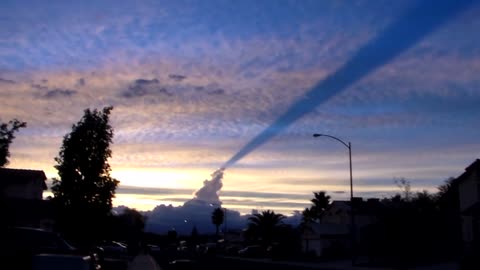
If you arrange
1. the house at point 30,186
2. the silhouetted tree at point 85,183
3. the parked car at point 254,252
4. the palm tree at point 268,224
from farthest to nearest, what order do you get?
the palm tree at point 268,224
the parked car at point 254,252
the house at point 30,186
the silhouetted tree at point 85,183

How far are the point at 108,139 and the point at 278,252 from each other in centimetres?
5246

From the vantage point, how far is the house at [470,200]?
5231 centimetres

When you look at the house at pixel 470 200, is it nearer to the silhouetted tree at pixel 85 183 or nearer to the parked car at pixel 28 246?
the silhouetted tree at pixel 85 183

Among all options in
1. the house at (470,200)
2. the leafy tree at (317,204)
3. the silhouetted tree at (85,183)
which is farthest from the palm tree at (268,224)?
the silhouetted tree at (85,183)

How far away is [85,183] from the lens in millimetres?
32125

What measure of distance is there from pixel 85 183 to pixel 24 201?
16.4m

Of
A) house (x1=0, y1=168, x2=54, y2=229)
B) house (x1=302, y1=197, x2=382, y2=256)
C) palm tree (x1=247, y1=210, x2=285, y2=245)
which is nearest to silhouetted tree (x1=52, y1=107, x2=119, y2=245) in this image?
house (x1=0, y1=168, x2=54, y2=229)

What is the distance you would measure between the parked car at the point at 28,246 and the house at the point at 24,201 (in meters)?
0.67

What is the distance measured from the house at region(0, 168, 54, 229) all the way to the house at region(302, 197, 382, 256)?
3365 centimetres

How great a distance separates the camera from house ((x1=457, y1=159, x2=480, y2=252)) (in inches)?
2060

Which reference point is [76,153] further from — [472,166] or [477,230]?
[472,166]

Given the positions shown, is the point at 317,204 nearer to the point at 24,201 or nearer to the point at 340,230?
the point at 340,230

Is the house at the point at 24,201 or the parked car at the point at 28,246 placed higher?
the house at the point at 24,201

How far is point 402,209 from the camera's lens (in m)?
57.5
